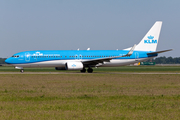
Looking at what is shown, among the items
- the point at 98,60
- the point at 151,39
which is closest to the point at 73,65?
the point at 98,60

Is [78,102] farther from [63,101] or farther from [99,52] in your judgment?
[99,52]

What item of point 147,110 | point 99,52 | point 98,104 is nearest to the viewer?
point 147,110

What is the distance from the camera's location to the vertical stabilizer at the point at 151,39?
46.7m

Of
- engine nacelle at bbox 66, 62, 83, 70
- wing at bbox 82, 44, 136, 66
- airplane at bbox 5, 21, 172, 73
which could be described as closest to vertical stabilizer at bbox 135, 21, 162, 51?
airplane at bbox 5, 21, 172, 73

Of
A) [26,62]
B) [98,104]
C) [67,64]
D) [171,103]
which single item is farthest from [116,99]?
[26,62]

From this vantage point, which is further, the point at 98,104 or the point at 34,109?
the point at 98,104

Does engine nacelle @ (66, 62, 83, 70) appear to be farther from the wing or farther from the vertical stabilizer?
the vertical stabilizer

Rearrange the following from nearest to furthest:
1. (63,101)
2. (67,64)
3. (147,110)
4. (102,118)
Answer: (102,118), (147,110), (63,101), (67,64)

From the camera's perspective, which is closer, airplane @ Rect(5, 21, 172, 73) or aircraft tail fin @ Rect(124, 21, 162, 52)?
airplane @ Rect(5, 21, 172, 73)

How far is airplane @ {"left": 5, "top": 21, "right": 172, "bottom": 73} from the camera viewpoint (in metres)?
42.1

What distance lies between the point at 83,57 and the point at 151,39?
13.3 metres

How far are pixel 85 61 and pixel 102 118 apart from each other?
107ft

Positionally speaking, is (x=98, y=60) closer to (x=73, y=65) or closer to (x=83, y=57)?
(x=83, y=57)

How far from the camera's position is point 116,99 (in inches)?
546
